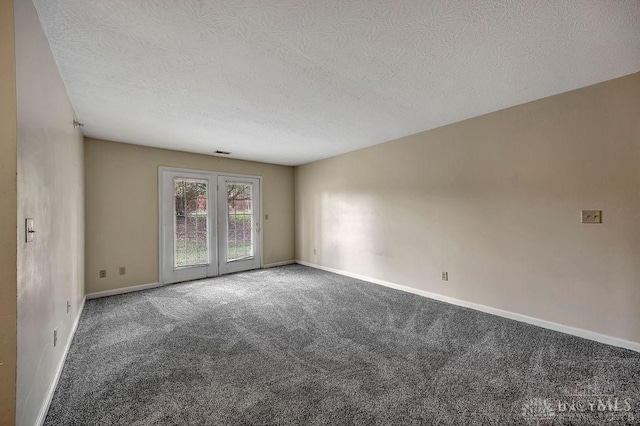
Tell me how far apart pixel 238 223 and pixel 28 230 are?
4.13 m

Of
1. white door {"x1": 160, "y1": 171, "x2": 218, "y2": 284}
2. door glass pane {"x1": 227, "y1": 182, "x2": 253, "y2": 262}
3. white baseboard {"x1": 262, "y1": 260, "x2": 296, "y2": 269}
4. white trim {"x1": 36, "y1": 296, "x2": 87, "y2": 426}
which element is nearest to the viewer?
white trim {"x1": 36, "y1": 296, "x2": 87, "y2": 426}

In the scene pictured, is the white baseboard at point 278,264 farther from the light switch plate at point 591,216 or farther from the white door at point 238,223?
the light switch plate at point 591,216

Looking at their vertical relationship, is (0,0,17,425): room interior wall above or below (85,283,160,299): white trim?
above

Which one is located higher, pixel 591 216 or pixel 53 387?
pixel 591 216

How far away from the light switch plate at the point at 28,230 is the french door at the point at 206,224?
3320 mm

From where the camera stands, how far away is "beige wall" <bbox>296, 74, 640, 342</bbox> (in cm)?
240

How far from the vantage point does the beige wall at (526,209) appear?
94.5 inches

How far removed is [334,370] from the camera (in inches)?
81.7

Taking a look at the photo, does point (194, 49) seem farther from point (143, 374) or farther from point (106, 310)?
point (106, 310)

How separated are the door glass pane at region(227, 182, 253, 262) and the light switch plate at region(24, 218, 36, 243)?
3.90 meters

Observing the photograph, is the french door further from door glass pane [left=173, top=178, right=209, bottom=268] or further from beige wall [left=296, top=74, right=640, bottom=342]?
beige wall [left=296, top=74, right=640, bottom=342]

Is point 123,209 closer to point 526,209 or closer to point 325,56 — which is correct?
point 325,56

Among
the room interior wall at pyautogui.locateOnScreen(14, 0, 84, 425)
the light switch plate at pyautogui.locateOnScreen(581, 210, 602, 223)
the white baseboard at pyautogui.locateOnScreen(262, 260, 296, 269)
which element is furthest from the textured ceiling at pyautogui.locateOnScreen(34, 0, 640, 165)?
the white baseboard at pyautogui.locateOnScreen(262, 260, 296, 269)

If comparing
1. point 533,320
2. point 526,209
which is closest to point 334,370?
point 533,320
